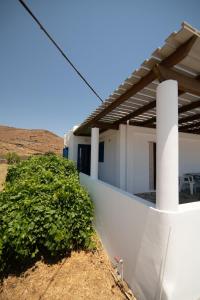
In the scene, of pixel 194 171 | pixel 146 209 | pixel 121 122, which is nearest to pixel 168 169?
pixel 146 209

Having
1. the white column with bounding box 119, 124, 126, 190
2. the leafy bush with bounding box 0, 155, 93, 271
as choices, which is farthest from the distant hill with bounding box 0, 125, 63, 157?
the leafy bush with bounding box 0, 155, 93, 271

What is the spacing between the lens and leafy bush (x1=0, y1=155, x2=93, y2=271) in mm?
3656

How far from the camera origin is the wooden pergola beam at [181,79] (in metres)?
2.56

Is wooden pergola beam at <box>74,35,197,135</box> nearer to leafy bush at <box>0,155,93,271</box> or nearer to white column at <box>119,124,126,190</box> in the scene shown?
white column at <box>119,124,126,190</box>

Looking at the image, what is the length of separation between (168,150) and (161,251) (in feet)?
5.13

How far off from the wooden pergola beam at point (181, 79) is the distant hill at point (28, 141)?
32504 mm

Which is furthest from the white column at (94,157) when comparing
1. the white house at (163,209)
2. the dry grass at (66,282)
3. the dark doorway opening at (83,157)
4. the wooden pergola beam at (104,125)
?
the dark doorway opening at (83,157)

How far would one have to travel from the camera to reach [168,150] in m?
2.57

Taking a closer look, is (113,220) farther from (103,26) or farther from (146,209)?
(103,26)

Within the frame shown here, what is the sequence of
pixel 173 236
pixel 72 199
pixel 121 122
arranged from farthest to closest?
pixel 121 122
pixel 72 199
pixel 173 236

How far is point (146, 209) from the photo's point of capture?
2844 mm

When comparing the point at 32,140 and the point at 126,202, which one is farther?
the point at 32,140

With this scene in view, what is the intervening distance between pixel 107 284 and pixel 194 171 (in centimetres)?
720

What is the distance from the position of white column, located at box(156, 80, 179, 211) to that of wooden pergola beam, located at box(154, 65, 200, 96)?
0.11m
